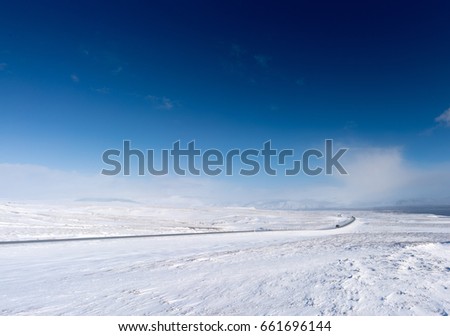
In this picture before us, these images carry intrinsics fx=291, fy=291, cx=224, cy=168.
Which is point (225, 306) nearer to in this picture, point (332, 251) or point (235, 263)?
point (235, 263)

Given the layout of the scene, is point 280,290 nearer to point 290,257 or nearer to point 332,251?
point 290,257

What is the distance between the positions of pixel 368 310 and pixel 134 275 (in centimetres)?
957

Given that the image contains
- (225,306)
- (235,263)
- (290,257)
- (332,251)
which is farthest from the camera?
(332,251)

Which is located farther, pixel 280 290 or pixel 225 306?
pixel 280 290

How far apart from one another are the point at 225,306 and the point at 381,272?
308 inches

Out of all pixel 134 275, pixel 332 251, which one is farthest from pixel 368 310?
pixel 332 251

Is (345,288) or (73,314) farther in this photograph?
(345,288)

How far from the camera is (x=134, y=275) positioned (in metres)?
13.2

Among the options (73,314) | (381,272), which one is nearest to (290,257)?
(381,272)
